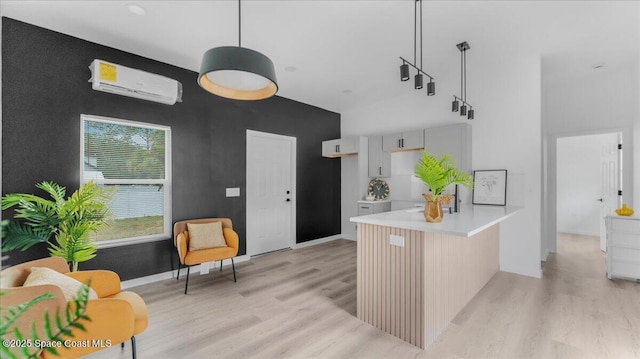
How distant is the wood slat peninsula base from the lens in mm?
2346

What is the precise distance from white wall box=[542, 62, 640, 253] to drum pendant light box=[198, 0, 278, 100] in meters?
4.65

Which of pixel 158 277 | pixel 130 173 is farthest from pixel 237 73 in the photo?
pixel 158 277

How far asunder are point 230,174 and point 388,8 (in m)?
3.02

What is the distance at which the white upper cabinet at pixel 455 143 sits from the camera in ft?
14.0

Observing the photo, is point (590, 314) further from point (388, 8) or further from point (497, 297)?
point (388, 8)

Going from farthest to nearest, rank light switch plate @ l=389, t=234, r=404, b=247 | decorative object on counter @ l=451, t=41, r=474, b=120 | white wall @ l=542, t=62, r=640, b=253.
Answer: white wall @ l=542, t=62, r=640, b=253, decorative object on counter @ l=451, t=41, r=474, b=120, light switch plate @ l=389, t=234, r=404, b=247

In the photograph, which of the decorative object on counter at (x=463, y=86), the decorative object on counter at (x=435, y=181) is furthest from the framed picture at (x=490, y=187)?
the decorative object on counter at (x=435, y=181)

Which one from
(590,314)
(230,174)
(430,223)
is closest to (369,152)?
(230,174)

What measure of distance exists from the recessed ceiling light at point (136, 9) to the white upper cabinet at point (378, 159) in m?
3.83

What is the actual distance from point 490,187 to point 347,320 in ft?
9.10

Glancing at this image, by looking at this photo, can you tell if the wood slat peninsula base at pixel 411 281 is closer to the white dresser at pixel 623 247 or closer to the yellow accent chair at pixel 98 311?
the yellow accent chair at pixel 98 311

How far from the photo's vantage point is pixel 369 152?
5.64 m

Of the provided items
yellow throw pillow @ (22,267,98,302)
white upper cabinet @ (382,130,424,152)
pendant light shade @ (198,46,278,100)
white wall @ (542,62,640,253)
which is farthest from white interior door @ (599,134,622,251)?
yellow throw pillow @ (22,267,98,302)

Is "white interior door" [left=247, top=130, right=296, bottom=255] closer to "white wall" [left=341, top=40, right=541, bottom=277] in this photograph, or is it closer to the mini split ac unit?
the mini split ac unit
